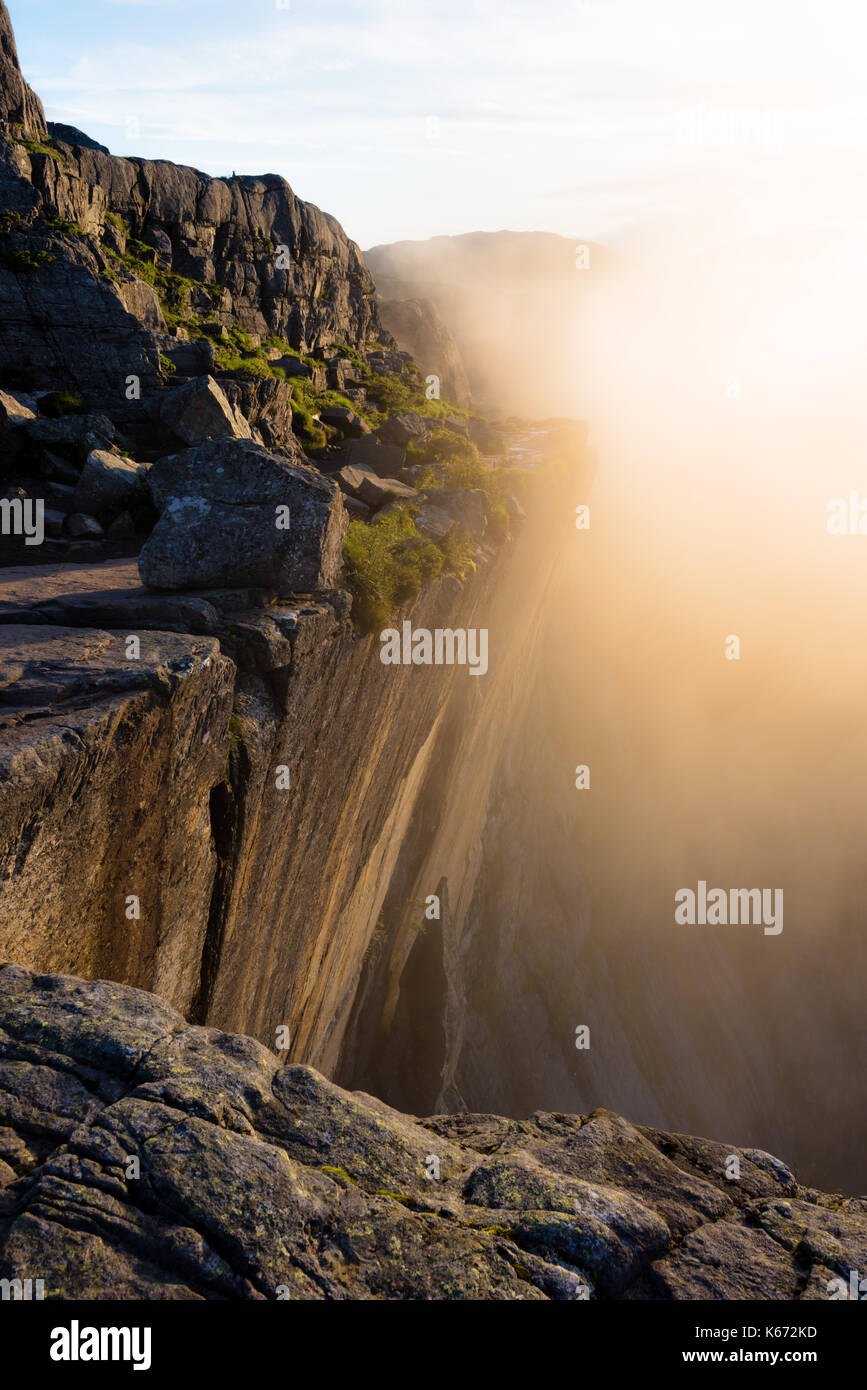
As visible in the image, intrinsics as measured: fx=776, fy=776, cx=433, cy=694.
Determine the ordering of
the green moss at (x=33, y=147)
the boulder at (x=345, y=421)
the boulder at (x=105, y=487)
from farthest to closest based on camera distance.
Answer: the boulder at (x=345, y=421)
the green moss at (x=33, y=147)
the boulder at (x=105, y=487)

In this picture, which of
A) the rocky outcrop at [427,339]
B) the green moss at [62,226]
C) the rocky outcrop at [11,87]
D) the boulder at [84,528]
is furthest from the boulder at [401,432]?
the rocky outcrop at [427,339]

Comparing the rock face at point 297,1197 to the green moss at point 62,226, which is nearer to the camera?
the rock face at point 297,1197

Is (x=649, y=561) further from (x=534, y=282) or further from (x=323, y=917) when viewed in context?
(x=534, y=282)

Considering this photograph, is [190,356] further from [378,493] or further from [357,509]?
[357,509]

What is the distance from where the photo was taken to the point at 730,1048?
116 feet

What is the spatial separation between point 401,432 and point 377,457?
6.15ft

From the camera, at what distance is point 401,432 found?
22.1 metres

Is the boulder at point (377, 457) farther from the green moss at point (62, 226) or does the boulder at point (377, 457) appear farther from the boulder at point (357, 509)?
the green moss at point (62, 226)

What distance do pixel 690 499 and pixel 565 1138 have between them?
6275 centimetres

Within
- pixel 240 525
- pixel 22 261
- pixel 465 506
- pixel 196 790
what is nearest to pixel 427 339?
pixel 22 261

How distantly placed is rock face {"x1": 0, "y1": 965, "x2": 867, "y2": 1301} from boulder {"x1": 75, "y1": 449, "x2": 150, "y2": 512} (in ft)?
32.8

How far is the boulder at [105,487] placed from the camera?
44.5 feet

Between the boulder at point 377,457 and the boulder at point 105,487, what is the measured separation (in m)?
7.62

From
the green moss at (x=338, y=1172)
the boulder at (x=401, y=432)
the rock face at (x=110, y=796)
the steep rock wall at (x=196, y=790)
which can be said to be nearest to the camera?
the green moss at (x=338, y=1172)
